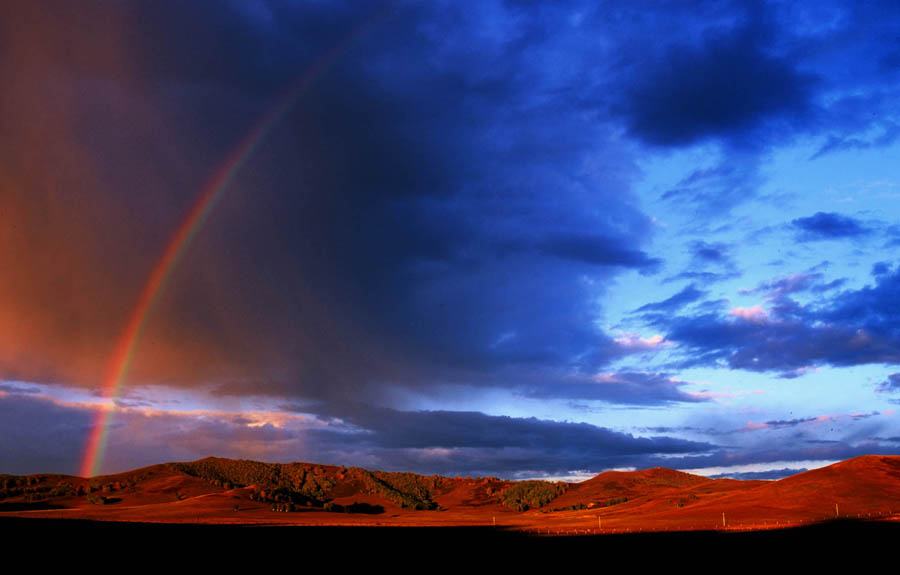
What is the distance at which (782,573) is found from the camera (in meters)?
45.9

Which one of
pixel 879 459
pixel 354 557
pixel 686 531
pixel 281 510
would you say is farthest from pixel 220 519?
pixel 879 459

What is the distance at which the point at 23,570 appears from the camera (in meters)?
50.2

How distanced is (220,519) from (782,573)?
390 feet

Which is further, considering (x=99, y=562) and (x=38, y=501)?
(x=38, y=501)

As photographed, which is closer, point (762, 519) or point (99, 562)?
point (99, 562)

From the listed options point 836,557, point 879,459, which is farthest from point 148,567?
point 879,459

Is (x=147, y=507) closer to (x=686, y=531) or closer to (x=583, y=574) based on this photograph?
(x=686, y=531)

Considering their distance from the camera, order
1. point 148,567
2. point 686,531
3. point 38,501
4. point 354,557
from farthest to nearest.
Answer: point 38,501, point 686,531, point 354,557, point 148,567

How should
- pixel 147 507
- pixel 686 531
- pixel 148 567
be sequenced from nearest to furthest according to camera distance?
pixel 148 567 < pixel 686 531 < pixel 147 507

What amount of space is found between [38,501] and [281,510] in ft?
256

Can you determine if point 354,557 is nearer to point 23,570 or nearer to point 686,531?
point 23,570

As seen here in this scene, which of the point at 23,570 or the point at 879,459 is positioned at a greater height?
the point at 879,459

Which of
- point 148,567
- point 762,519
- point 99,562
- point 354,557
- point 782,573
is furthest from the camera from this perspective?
point 762,519

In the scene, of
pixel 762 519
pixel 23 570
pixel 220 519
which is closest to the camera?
pixel 23 570
